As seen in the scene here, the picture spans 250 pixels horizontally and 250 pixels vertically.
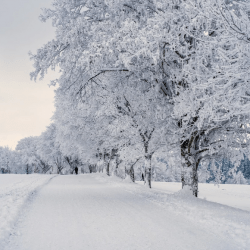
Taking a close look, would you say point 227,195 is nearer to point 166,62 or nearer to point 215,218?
point 166,62

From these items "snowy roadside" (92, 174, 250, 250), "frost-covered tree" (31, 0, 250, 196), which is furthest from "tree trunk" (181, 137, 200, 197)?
"snowy roadside" (92, 174, 250, 250)

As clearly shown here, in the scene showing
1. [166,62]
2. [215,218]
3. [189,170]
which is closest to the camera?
[215,218]

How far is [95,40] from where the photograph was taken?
8.68 metres

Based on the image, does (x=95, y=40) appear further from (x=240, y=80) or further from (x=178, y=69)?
(x=240, y=80)

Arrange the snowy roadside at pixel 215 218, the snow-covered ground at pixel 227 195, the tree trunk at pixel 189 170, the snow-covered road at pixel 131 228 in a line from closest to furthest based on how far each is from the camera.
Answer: the snow-covered road at pixel 131 228
the snowy roadside at pixel 215 218
the tree trunk at pixel 189 170
the snow-covered ground at pixel 227 195

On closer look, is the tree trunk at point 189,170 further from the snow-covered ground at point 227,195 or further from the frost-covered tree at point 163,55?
the snow-covered ground at point 227,195

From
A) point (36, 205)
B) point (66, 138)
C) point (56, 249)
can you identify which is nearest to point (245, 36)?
point (56, 249)

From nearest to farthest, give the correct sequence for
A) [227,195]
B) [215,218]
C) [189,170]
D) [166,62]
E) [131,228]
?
[131,228]
[215,218]
[166,62]
[189,170]
[227,195]

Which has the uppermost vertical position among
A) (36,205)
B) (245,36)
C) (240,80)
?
(245,36)

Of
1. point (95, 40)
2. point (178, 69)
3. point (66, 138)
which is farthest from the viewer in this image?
point (66, 138)

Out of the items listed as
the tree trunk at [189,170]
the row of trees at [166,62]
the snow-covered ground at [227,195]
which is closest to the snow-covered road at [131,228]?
the tree trunk at [189,170]

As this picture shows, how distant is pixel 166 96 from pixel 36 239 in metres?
8.32

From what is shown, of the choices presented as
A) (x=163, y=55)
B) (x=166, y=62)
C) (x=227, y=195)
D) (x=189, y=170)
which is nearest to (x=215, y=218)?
(x=189, y=170)

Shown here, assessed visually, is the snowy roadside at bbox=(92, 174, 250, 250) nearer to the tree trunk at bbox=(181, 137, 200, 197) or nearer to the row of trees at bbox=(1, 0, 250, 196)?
the tree trunk at bbox=(181, 137, 200, 197)
